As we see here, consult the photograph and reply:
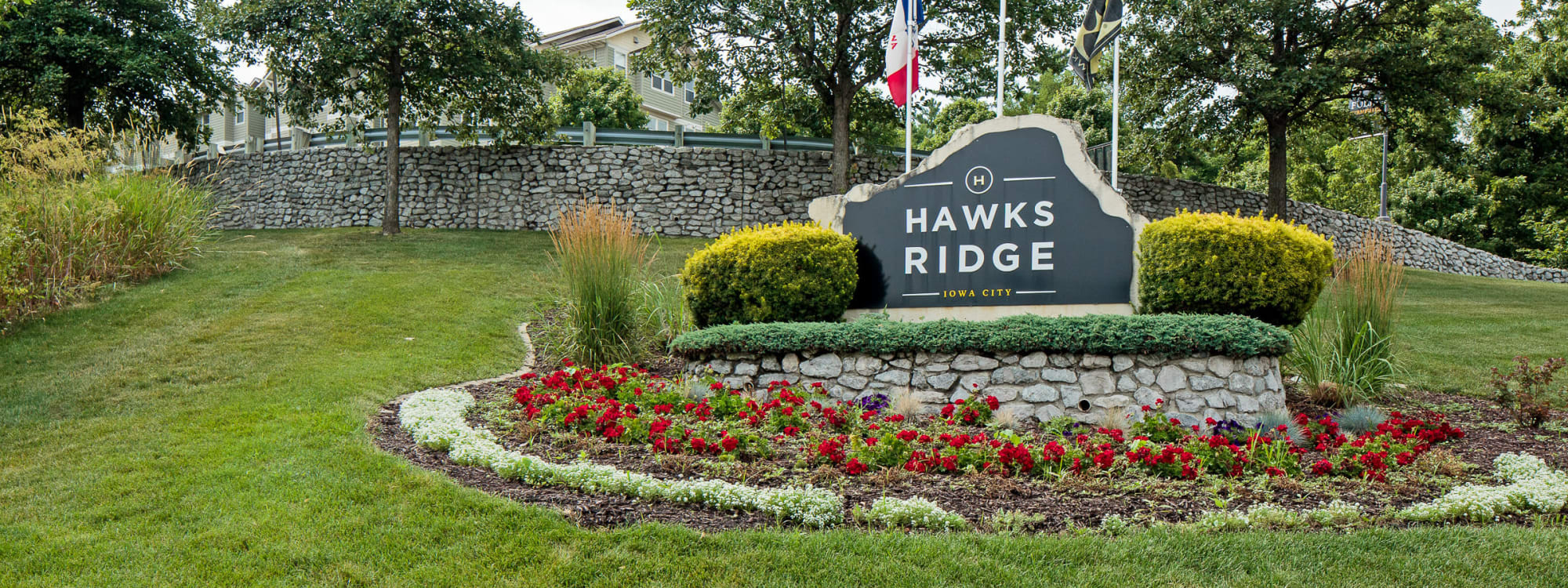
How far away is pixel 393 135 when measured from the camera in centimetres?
1584

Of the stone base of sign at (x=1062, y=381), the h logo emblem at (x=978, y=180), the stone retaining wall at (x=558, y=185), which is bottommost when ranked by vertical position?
the stone base of sign at (x=1062, y=381)

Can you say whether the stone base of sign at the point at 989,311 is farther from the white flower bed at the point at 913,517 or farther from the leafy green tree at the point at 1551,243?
the leafy green tree at the point at 1551,243

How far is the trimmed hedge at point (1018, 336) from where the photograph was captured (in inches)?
229

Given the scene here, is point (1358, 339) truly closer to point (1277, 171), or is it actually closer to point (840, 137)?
point (840, 137)

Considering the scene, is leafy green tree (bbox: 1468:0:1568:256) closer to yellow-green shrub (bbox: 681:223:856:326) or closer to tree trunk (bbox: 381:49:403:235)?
yellow-green shrub (bbox: 681:223:856:326)

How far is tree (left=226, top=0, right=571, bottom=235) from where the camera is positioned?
14.5 metres

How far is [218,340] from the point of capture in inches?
302

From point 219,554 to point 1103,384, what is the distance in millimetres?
4935

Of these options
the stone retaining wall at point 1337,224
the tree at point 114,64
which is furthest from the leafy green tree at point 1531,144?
the tree at point 114,64

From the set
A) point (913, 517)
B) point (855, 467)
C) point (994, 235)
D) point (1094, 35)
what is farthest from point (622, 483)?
point (1094, 35)

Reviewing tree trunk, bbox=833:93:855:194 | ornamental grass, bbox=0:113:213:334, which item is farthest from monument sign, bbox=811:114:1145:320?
tree trunk, bbox=833:93:855:194

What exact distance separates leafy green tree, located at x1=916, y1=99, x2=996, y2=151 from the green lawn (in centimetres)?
2101

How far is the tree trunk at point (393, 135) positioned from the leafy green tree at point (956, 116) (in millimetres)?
15732

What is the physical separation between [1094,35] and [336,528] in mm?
7644
